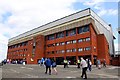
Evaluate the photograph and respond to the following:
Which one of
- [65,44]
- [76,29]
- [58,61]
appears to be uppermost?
[76,29]

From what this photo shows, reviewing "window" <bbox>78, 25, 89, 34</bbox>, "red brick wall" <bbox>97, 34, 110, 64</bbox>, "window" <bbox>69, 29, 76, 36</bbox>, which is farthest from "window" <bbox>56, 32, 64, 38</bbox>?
"red brick wall" <bbox>97, 34, 110, 64</bbox>

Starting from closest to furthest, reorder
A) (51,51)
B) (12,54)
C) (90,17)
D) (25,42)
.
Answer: (90,17)
(51,51)
(25,42)
(12,54)

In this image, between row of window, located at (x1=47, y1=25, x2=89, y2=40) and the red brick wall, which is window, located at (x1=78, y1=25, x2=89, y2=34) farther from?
the red brick wall

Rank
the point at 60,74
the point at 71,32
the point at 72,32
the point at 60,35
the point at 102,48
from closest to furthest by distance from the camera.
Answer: the point at 60,74 < the point at 102,48 < the point at 72,32 < the point at 71,32 < the point at 60,35

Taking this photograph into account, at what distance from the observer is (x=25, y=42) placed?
78812mm

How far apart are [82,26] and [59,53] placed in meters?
12.8

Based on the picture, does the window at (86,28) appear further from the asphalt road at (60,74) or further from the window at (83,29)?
the asphalt road at (60,74)

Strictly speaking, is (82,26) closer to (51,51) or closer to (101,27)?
(101,27)

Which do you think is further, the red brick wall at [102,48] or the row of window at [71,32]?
the row of window at [71,32]

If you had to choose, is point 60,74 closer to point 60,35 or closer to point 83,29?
point 83,29

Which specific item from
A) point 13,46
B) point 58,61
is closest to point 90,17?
point 58,61

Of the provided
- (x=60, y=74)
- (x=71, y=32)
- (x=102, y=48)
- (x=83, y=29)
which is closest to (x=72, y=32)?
(x=71, y=32)

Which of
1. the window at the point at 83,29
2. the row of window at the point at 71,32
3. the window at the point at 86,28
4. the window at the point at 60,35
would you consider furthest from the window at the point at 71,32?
the window at the point at 86,28

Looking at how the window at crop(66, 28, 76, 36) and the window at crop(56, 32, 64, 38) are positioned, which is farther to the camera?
the window at crop(56, 32, 64, 38)
